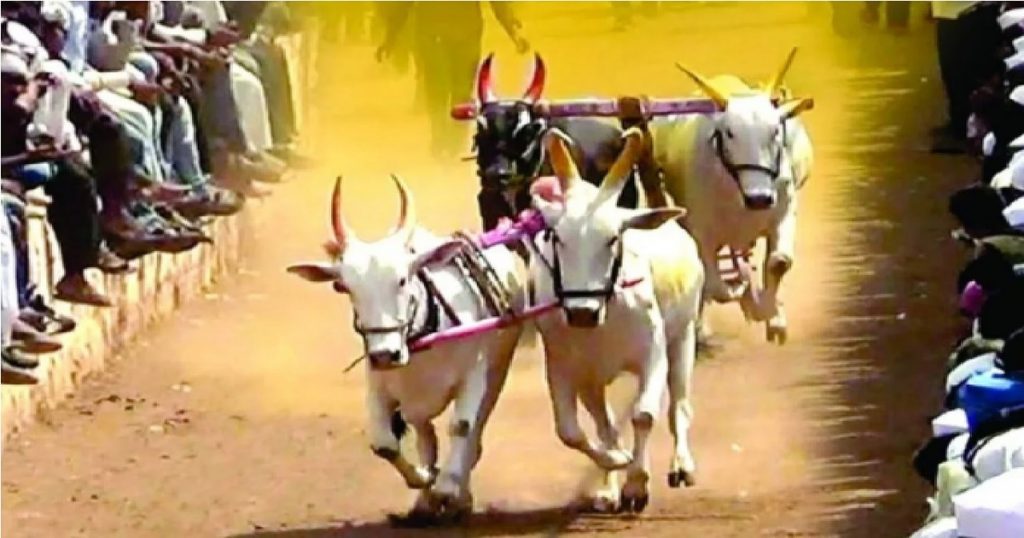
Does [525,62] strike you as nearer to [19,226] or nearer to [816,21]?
[816,21]

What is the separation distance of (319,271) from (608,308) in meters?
0.91

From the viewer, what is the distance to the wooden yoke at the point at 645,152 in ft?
37.1

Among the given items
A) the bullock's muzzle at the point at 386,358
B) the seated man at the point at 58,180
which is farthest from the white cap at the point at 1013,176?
the seated man at the point at 58,180

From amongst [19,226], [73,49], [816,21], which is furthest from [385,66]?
[19,226]

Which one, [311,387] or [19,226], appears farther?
[311,387]

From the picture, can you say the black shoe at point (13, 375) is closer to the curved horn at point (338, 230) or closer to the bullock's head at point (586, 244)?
the curved horn at point (338, 230)

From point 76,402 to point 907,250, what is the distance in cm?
514

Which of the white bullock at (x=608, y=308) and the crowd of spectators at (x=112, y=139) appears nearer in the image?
the white bullock at (x=608, y=308)

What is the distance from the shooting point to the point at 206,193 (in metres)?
13.8

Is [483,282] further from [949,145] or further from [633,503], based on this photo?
[949,145]

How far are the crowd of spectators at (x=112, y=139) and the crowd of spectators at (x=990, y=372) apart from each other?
3252 millimetres

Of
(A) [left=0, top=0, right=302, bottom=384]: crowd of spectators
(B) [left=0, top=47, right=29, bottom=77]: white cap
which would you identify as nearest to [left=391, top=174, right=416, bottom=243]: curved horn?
(A) [left=0, top=0, right=302, bottom=384]: crowd of spectators

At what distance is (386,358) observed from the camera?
8.61m

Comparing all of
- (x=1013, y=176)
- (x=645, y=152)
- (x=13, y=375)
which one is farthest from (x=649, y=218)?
(x=13, y=375)
